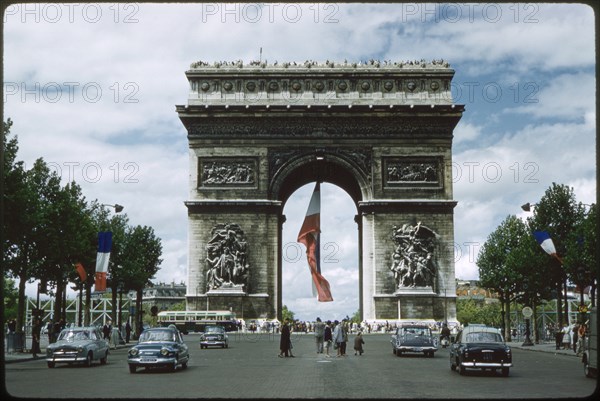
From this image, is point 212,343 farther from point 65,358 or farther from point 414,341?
point 65,358

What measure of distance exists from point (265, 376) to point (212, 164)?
4270 cm

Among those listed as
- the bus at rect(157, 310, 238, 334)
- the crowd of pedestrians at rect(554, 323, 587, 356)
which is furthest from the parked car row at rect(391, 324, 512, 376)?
the bus at rect(157, 310, 238, 334)

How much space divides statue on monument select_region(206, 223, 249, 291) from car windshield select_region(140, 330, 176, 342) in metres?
34.9

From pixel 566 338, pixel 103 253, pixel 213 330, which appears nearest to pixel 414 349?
pixel 213 330

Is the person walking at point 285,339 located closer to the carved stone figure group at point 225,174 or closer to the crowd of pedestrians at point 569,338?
the crowd of pedestrians at point 569,338

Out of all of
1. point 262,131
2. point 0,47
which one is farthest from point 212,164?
point 0,47

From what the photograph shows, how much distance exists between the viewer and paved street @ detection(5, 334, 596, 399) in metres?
19.6

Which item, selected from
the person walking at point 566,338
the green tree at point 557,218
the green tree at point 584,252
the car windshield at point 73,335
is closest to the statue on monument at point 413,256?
the green tree at point 557,218

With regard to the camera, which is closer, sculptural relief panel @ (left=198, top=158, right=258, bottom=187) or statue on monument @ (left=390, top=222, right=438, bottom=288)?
statue on monument @ (left=390, top=222, right=438, bottom=288)

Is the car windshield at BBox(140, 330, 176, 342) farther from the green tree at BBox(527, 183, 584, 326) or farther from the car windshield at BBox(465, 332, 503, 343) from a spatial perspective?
the green tree at BBox(527, 183, 584, 326)

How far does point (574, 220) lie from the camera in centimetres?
6012

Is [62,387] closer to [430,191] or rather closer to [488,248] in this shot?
[430,191]

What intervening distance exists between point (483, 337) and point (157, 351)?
1055 cm

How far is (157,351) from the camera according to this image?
2838 centimetres
